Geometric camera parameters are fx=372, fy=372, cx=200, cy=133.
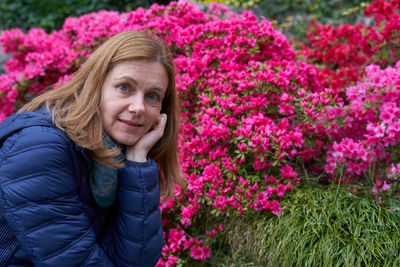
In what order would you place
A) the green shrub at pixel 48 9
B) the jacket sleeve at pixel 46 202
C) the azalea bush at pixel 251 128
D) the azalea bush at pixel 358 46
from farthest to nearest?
the green shrub at pixel 48 9
the azalea bush at pixel 358 46
the azalea bush at pixel 251 128
the jacket sleeve at pixel 46 202

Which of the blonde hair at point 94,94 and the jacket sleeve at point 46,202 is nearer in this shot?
the jacket sleeve at point 46,202

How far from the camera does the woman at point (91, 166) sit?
4.73 ft

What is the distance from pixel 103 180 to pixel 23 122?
Result: 42 centimetres

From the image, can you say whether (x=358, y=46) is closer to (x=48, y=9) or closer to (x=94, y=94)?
(x=94, y=94)

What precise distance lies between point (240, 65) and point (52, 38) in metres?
2.34

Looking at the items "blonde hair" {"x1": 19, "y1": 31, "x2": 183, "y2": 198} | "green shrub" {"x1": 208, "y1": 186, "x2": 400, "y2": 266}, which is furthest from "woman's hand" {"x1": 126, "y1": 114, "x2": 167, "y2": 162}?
"green shrub" {"x1": 208, "y1": 186, "x2": 400, "y2": 266}

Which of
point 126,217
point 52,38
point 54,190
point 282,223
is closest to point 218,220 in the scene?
point 282,223

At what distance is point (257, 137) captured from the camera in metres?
2.40

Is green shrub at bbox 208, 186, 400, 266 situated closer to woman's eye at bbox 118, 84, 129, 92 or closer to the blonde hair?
the blonde hair

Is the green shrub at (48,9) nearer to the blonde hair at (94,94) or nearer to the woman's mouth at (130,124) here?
the blonde hair at (94,94)

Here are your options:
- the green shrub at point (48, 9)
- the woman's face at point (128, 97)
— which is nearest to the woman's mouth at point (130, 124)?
the woman's face at point (128, 97)

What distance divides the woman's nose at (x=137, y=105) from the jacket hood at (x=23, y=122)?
13.4 inches

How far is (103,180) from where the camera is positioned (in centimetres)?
168

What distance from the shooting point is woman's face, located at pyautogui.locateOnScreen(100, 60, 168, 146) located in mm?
1684
